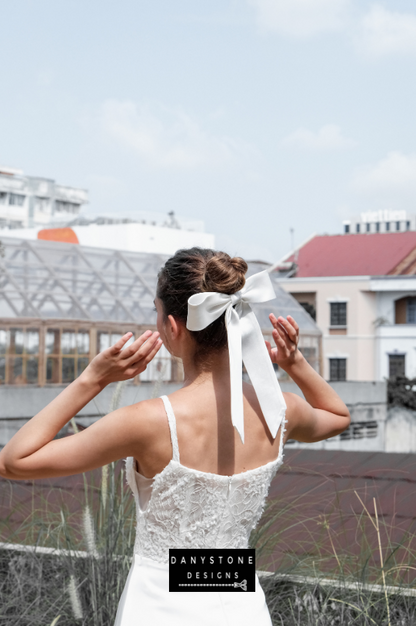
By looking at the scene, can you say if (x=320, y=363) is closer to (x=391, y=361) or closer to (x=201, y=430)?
(x=391, y=361)

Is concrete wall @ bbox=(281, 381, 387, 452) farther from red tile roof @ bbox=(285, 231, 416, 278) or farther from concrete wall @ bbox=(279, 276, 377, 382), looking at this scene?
red tile roof @ bbox=(285, 231, 416, 278)

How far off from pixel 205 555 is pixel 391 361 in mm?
33392

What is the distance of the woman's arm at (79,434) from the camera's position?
4.88ft

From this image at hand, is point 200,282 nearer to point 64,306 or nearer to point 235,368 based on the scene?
point 235,368

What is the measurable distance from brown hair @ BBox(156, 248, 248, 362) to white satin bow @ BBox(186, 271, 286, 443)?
0.10 ft

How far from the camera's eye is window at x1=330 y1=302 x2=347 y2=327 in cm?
3459

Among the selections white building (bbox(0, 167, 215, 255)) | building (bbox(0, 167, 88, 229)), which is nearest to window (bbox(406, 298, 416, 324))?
white building (bbox(0, 167, 215, 255))

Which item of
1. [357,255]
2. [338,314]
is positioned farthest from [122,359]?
[357,255]

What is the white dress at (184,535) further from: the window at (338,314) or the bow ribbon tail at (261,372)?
the window at (338,314)

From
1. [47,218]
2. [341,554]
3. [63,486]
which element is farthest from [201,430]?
[47,218]

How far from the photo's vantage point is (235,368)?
5.14 feet

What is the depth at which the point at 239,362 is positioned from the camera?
62.4 inches

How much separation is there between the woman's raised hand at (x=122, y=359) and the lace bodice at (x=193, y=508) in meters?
0.19

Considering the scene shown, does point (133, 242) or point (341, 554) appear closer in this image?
point (341, 554)
